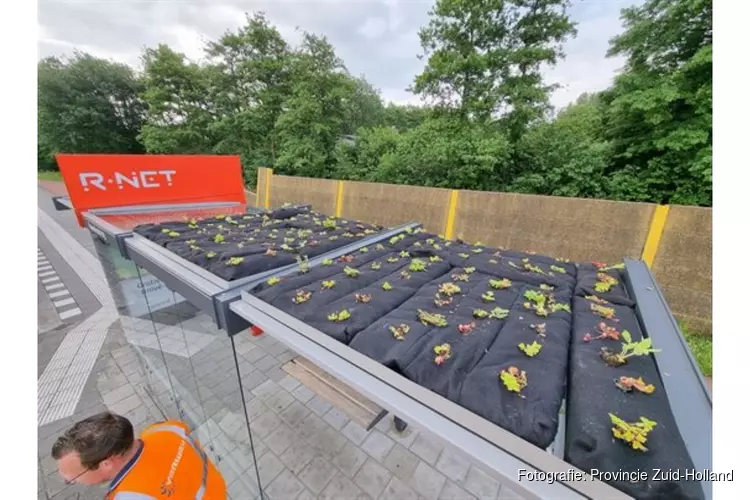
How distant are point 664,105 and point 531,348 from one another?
6.58 metres

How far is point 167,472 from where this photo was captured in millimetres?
1118

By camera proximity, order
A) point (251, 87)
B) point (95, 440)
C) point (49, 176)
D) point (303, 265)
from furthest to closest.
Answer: point (49, 176)
point (251, 87)
point (303, 265)
point (95, 440)

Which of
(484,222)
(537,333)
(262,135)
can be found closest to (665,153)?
(484,222)

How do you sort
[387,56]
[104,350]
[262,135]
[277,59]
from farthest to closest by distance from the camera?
[262,135] < [277,59] < [387,56] < [104,350]

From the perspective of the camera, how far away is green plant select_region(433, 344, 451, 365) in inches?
33.2

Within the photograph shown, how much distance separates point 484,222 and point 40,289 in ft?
23.7

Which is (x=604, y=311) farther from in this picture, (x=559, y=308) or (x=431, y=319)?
(x=431, y=319)

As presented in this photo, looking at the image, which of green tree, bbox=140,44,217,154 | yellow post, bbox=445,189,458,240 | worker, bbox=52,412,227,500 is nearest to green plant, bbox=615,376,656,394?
worker, bbox=52,412,227,500

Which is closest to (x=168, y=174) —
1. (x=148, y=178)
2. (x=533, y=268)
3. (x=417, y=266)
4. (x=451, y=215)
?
(x=148, y=178)

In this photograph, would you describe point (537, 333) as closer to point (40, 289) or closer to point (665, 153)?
point (665, 153)

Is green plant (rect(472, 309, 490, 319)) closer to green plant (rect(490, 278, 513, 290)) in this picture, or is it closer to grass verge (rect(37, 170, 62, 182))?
green plant (rect(490, 278, 513, 290))

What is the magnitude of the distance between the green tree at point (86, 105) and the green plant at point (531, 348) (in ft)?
76.5

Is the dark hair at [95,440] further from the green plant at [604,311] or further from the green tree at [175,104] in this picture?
the green tree at [175,104]

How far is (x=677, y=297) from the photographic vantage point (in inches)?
126
